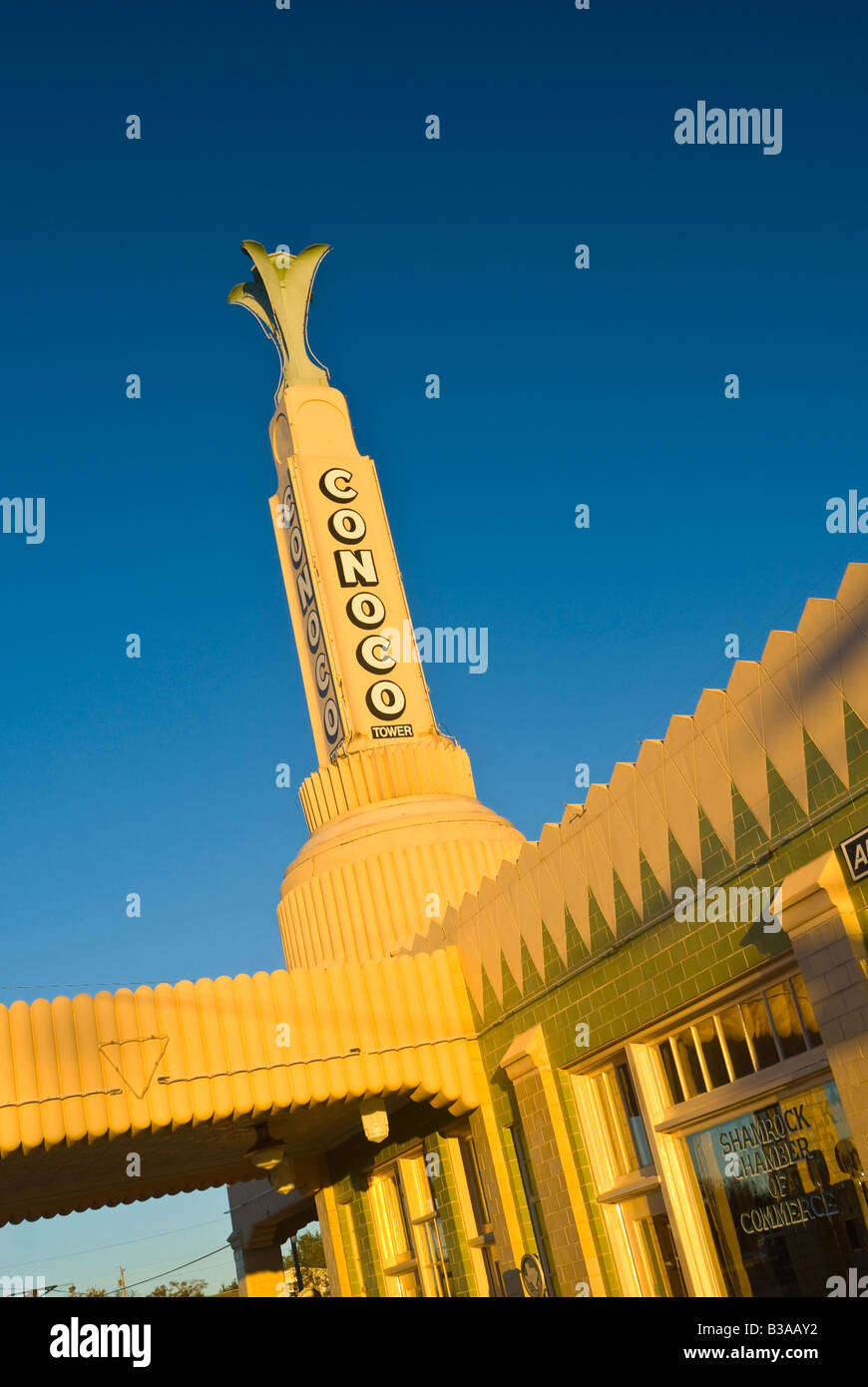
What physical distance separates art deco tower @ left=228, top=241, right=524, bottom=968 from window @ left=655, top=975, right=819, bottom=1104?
24.6 ft

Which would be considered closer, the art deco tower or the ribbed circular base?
the ribbed circular base

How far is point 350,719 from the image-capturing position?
25016 millimetres

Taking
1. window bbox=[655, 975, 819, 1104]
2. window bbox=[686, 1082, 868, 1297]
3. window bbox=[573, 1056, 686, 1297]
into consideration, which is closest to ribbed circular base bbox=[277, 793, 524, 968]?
window bbox=[573, 1056, 686, 1297]

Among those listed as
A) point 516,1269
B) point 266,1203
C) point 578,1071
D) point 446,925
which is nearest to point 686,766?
point 578,1071

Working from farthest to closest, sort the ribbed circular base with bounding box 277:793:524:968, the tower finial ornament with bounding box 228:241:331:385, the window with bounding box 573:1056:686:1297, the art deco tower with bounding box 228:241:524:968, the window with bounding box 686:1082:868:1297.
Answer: the tower finial ornament with bounding box 228:241:331:385 → the art deco tower with bounding box 228:241:524:968 → the ribbed circular base with bounding box 277:793:524:968 → the window with bounding box 573:1056:686:1297 → the window with bounding box 686:1082:868:1297

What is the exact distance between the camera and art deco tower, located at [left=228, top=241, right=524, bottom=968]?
74.0 ft

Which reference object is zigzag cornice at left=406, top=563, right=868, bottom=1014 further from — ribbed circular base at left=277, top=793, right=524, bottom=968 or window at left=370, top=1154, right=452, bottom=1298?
ribbed circular base at left=277, top=793, right=524, bottom=968

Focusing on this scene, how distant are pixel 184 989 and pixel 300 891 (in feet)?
27.3

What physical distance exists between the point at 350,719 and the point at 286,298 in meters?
12.0

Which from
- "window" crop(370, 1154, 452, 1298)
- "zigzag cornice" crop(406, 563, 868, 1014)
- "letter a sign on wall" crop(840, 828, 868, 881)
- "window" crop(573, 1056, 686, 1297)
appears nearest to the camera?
"letter a sign on wall" crop(840, 828, 868, 881)

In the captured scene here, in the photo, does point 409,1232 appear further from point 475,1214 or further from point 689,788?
point 689,788

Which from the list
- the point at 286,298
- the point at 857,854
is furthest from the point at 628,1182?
the point at 286,298

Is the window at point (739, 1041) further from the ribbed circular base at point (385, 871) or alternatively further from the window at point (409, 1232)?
the ribbed circular base at point (385, 871)
